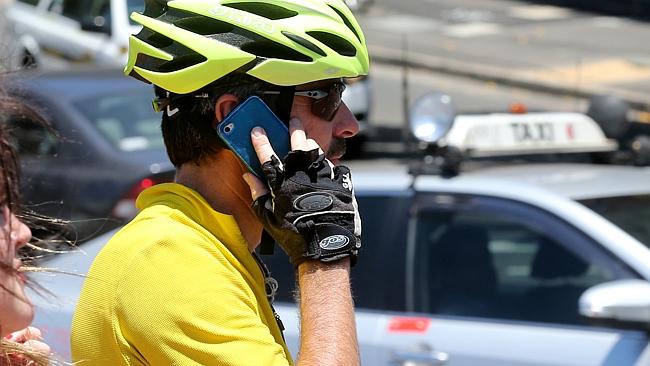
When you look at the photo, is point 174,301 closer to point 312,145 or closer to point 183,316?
point 183,316

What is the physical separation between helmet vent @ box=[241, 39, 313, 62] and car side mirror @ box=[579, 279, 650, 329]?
2430 millimetres

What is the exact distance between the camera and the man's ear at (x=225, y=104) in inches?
85.3

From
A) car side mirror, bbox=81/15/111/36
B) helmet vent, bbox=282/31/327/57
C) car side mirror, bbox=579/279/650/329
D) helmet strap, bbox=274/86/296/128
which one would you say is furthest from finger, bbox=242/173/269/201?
car side mirror, bbox=81/15/111/36

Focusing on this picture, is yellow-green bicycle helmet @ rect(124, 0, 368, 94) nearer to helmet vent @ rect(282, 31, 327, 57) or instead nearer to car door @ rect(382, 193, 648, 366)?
helmet vent @ rect(282, 31, 327, 57)

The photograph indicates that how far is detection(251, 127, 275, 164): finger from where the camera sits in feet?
6.95

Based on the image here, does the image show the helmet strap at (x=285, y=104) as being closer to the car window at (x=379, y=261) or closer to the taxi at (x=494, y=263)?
the taxi at (x=494, y=263)

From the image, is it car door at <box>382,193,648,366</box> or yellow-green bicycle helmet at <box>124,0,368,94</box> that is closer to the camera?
yellow-green bicycle helmet at <box>124,0,368,94</box>

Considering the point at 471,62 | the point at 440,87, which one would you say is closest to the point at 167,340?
the point at 440,87

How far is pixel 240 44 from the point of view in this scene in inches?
84.6

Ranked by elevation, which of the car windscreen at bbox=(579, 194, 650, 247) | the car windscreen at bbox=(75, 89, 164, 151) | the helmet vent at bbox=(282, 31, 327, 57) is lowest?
the helmet vent at bbox=(282, 31, 327, 57)

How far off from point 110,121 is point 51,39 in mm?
6531

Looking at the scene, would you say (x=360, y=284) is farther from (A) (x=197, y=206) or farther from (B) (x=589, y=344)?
(A) (x=197, y=206)

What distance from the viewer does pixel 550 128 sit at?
560 cm

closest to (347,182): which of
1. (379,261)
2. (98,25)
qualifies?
(379,261)
